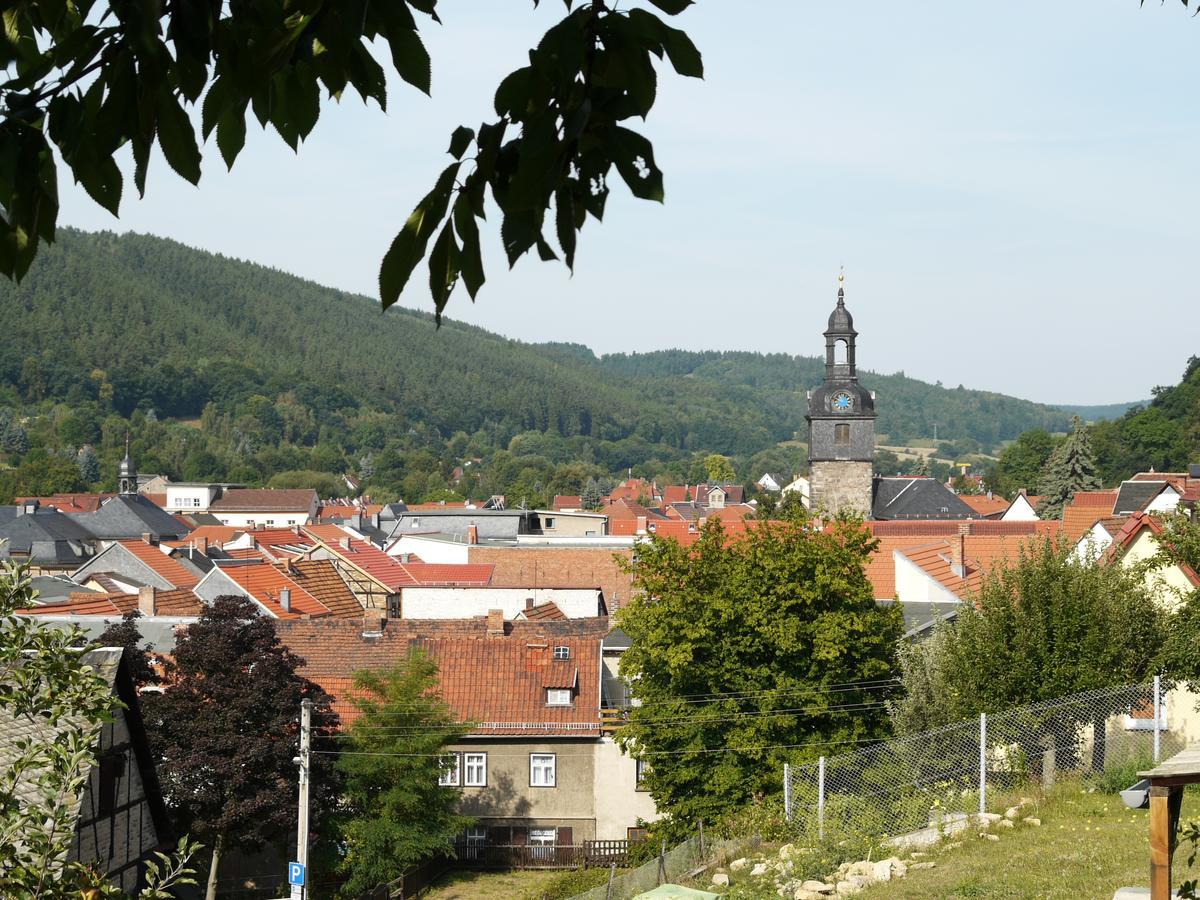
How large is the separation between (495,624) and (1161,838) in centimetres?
2860

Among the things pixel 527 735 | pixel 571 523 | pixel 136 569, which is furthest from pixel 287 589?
pixel 571 523

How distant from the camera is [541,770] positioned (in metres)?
32.8

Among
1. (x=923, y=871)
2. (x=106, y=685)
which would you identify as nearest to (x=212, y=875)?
(x=923, y=871)

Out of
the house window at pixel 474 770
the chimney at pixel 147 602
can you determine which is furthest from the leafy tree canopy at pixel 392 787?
the chimney at pixel 147 602

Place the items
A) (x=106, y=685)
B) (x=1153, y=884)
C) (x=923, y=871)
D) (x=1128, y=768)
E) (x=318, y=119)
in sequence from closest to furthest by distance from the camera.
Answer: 1. (x=318, y=119)
2. (x=106, y=685)
3. (x=1153, y=884)
4. (x=923, y=871)
5. (x=1128, y=768)

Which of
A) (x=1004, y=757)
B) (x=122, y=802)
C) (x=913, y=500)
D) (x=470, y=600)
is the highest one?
(x=913, y=500)

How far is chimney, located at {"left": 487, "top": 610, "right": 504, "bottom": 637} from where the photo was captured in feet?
116

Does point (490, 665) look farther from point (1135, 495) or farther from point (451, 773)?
point (1135, 495)

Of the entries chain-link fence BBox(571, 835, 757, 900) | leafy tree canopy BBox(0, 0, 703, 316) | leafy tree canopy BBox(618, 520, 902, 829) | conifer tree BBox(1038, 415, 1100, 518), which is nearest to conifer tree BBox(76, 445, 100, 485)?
conifer tree BBox(1038, 415, 1100, 518)

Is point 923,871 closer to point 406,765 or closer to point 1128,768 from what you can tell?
point 1128,768

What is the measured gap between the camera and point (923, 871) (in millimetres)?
16406

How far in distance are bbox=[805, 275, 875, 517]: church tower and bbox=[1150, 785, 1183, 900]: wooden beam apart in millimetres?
68388

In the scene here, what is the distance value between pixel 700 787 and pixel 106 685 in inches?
814

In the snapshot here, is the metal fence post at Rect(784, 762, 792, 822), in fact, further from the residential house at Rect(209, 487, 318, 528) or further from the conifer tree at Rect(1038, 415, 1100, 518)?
the residential house at Rect(209, 487, 318, 528)
